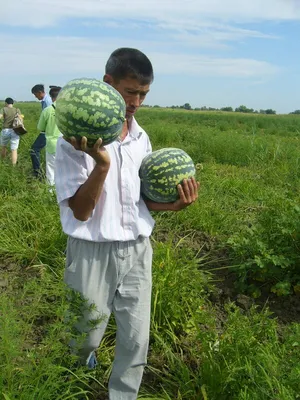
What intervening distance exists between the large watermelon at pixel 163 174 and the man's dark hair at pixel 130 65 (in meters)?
0.49

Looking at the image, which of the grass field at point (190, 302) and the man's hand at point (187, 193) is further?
the man's hand at point (187, 193)

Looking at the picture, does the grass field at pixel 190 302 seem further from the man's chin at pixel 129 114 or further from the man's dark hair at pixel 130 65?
the man's dark hair at pixel 130 65

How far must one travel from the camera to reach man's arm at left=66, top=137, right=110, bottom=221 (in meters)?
2.15

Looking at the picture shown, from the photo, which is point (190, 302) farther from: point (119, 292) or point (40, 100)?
point (40, 100)

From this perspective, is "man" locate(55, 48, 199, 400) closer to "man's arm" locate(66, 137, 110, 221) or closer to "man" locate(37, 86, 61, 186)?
"man's arm" locate(66, 137, 110, 221)

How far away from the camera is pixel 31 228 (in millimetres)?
4914

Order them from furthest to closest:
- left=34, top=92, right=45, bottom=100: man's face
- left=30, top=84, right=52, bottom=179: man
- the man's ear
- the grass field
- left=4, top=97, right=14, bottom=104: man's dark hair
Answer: left=4, top=97, right=14, bottom=104: man's dark hair → left=34, top=92, right=45, bottom=100: man's face → left=30, top=84, right=52, bottom=179: man → the man's ear → the grass field

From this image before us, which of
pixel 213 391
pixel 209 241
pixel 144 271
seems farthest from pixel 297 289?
pixel 144 271

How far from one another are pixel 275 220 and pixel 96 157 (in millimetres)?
2539

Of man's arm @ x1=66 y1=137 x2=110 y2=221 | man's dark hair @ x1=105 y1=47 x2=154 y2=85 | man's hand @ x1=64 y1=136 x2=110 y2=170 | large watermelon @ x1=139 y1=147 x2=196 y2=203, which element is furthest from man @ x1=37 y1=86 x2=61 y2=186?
man's hand @ x1=64 y1=136 x2=110 y2=170

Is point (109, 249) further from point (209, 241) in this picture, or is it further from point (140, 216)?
point (209, 241)

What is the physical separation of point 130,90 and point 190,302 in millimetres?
1819

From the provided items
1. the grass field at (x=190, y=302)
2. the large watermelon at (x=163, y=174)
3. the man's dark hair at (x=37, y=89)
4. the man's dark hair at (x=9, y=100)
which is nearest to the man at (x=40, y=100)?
the man's dark hair at (x=37, y=89)

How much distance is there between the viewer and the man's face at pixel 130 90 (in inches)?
97.5
